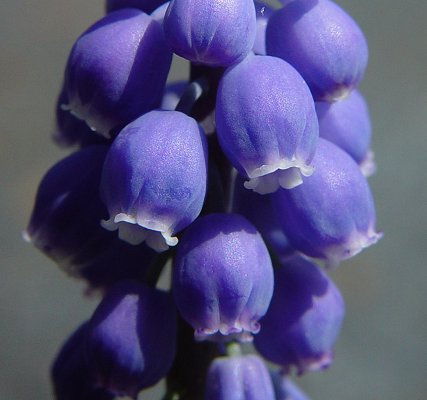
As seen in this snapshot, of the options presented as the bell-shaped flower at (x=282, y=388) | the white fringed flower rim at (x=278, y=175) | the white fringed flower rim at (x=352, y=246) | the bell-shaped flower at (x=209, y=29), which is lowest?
the bell-shaped flower at (x=282, y=388)

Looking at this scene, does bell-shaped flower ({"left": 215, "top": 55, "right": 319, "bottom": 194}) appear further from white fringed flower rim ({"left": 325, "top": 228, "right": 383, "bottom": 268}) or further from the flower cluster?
white fringed flower rim ({"left": 325, "top": 228, "right": 383, "bottom": 268})

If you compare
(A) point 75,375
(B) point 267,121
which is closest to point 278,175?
(B) point 267,121

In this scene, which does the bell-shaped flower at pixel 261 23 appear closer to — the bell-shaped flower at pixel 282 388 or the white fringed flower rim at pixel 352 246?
the white fringed flower rim at pixel 352 246

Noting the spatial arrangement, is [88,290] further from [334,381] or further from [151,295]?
[334,381]

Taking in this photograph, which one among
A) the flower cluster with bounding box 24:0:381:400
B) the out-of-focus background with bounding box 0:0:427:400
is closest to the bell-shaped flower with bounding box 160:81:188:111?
the flower cluster with bounding box 24:0:381:400

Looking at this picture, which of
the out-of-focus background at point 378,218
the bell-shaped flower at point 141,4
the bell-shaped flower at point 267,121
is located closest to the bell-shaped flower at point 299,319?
the bell-shaped flower at point 267,121

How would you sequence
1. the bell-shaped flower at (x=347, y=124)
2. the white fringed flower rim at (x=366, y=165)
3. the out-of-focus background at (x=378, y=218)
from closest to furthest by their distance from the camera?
1. the bell-shaped flower at (x=347, y=124)
2. the white fringed flower rim at (x=366, y=165)
3. the out-of-focus background at (x=378, y=218)
